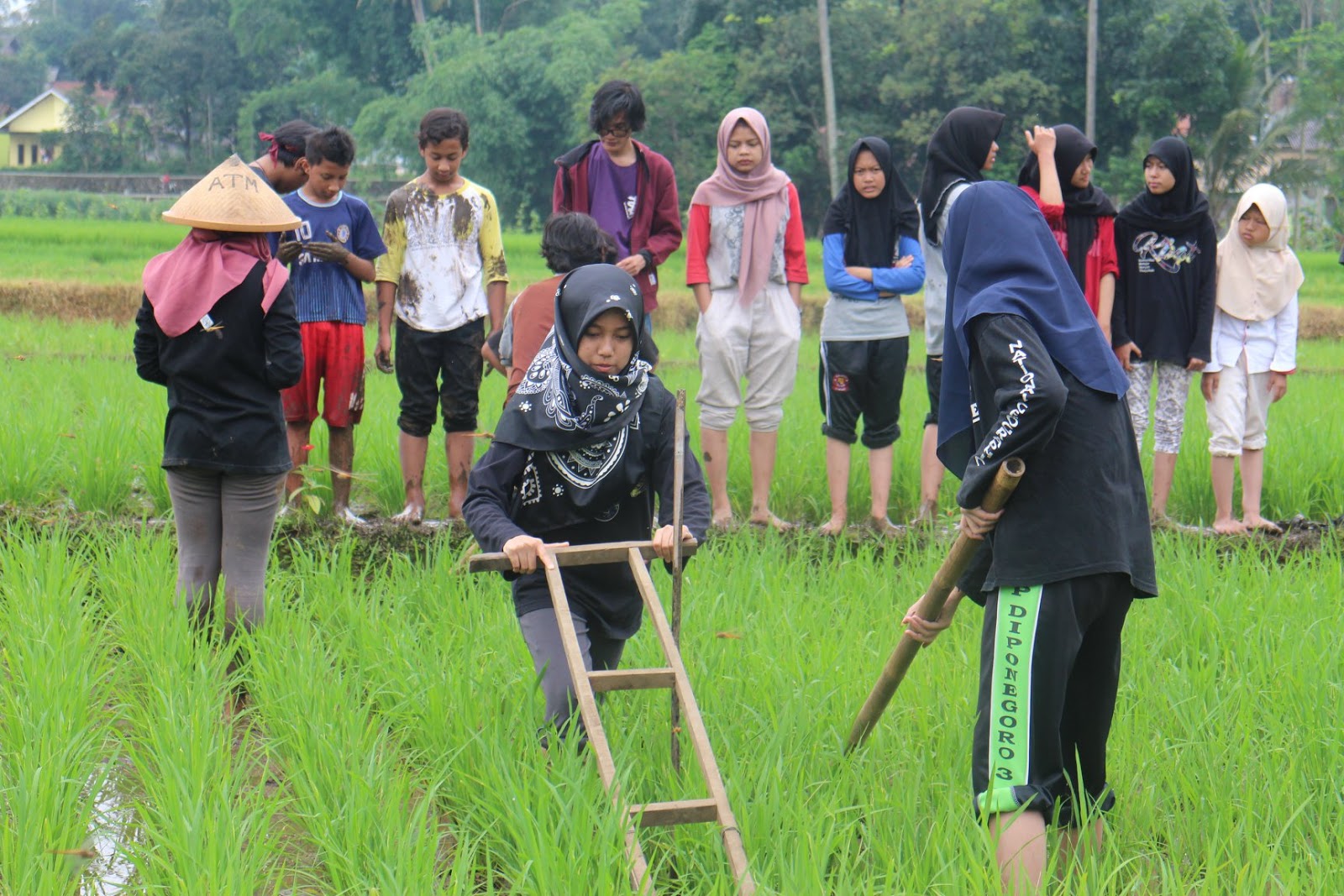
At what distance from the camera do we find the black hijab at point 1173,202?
6.14m

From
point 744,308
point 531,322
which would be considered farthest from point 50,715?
point 744,308

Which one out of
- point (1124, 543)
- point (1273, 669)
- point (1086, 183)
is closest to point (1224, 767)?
point (1273, 669)

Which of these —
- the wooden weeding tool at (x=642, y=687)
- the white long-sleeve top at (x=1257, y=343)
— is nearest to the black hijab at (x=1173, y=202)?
the white long-sleeve top at (x=1257, y=343)

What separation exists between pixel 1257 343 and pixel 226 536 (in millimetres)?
4421

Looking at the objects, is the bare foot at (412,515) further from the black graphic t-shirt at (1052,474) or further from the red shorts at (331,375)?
the black graphic t-shirt at (1052,474)

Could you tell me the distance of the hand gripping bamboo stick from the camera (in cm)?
266

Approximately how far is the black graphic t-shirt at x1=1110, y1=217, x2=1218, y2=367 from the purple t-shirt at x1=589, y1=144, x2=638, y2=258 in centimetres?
213

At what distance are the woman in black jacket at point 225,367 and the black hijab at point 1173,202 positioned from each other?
12.2 feet

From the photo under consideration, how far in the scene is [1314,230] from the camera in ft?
101

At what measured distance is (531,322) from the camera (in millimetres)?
4805

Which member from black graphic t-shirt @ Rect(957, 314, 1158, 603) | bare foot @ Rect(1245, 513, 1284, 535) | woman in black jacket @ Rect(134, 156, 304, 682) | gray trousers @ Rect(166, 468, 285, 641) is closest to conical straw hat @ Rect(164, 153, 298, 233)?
woman in black jacket @ Rect(134, 156, 304, 682)

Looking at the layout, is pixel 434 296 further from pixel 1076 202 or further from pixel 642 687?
pixel 642 687

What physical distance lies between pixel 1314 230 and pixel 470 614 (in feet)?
99.7

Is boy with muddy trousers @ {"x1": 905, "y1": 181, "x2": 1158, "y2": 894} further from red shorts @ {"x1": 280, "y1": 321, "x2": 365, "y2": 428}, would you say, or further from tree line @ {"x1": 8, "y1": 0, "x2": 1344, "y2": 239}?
tree line @ {"x1": 8, "y1": 0, "x2": 1344, "y2": 239}
